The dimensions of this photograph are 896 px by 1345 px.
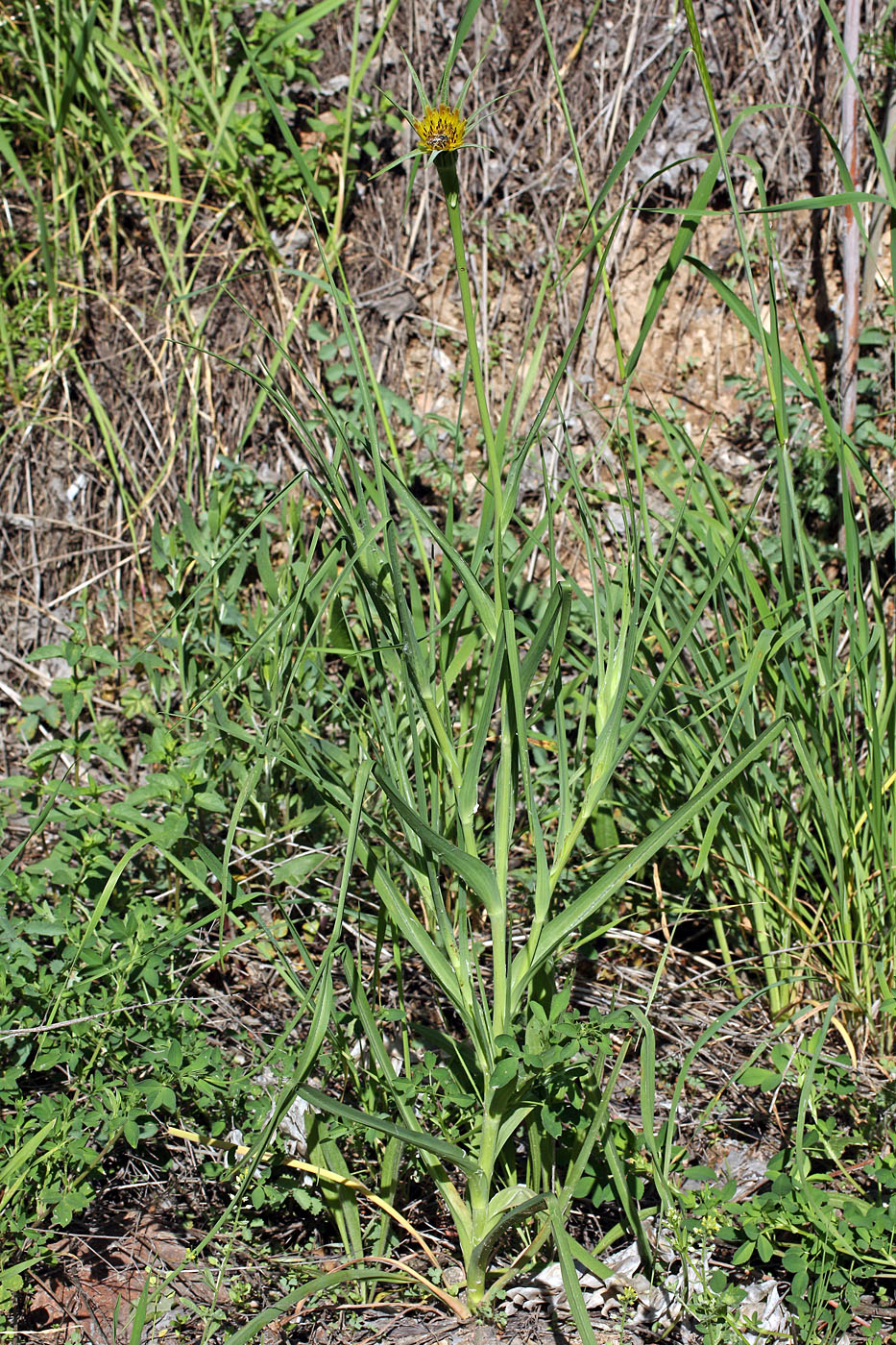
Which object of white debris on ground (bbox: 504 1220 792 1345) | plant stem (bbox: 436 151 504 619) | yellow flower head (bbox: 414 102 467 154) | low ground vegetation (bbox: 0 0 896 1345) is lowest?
white debris on ground (bbox: 504 1220 792 1345)

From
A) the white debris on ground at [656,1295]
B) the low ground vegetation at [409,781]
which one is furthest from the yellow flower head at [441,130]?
the white debris on ground at [656,1295]

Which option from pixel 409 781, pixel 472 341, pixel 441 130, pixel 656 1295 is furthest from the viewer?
pixel 409 781

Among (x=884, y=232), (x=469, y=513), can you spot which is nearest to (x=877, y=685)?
(x=469, y=513)

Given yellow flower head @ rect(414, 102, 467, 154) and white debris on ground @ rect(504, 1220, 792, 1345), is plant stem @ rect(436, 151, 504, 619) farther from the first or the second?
white debris on ground @ rect(504, 1220, 792, 1345)

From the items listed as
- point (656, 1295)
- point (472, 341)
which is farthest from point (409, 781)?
point (656, 1295)

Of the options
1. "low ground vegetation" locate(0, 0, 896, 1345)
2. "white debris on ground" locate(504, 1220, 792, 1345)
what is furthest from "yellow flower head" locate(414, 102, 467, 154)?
"white debris on ground" locate(504, 1220, 792, 1345)

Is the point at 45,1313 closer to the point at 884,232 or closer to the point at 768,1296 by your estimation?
the point at 768,1296

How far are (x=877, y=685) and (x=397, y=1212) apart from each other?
1160 millimetres

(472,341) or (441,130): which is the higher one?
(441,130)

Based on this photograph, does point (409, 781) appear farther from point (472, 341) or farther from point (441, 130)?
point (441, 130)

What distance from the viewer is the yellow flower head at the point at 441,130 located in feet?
2.88

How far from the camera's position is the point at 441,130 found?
0.88 m

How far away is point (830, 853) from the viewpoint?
166 cm

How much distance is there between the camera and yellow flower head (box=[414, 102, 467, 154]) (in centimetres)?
88
